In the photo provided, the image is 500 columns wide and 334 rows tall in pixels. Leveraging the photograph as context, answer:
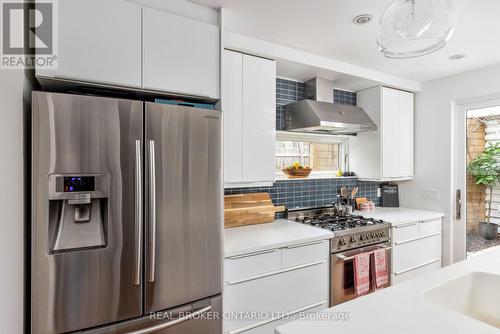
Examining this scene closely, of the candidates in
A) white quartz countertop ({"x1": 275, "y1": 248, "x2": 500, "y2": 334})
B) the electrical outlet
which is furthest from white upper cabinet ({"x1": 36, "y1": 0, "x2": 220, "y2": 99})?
the electrical outlet

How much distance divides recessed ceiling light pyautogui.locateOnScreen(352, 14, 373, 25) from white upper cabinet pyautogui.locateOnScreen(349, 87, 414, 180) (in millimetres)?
1289

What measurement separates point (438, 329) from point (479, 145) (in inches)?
113

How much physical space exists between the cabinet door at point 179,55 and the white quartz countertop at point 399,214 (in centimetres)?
210

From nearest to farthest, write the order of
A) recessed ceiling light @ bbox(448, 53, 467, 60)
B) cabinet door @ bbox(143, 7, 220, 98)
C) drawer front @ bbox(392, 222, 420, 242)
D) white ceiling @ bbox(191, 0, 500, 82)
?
cabinet door @ bbox(143, 7, 220, 98)
white ceiling @ bbox(191, 0, 500, 82)
recessed ceiling light @ bbox(448, 53, 467, 60)
drawer front @ bbox(392, 222, 420, 242)

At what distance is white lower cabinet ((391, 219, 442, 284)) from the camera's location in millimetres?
2599

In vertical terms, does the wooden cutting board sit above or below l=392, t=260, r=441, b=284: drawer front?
above

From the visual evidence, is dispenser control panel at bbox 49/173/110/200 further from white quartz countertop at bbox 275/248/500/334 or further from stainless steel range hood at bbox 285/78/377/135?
stainless steel range hood at bbox 285/78/377/135

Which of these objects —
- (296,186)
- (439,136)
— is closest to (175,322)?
(296,186)

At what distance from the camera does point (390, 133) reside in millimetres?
3080

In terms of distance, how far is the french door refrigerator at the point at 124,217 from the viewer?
1235mm

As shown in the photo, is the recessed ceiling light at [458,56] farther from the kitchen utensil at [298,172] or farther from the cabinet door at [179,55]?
the cabinet door at [179,55]

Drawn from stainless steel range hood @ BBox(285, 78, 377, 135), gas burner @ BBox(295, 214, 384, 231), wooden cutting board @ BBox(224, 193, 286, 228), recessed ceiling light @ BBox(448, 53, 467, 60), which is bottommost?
gas burner @ BBox(295, 214, 384, 231)

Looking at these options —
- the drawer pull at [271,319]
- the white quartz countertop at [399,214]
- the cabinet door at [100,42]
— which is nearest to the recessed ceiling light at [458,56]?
the white quartz countertop at [399,214]

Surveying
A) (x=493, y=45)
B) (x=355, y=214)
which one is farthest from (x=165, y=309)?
(x=493, y=45)
